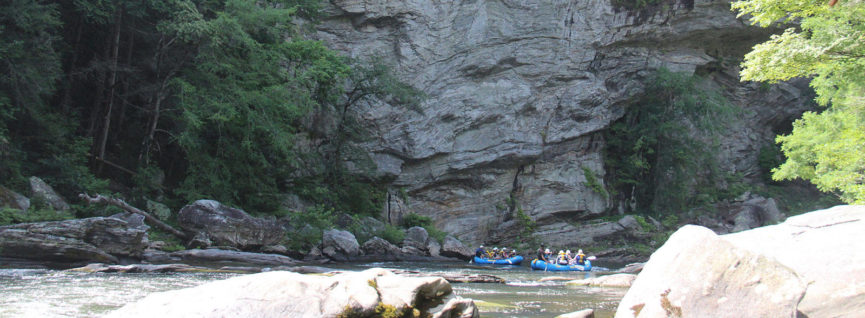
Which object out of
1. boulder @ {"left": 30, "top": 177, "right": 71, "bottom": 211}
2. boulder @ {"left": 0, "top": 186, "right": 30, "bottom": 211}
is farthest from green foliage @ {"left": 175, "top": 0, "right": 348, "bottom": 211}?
boulder @ {"left": 0, "top": 186, "right": 30, "bottom": 211}

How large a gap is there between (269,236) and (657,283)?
14.4 metres

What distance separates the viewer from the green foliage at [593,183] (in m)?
29.7

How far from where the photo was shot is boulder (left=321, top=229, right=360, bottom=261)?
18.7 metres

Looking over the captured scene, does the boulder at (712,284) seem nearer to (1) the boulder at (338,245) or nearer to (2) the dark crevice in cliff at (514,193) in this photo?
(1) the boulder at (338,245)

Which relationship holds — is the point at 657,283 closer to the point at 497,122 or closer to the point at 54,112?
the point at 54,112

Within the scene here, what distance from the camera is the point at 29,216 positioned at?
45.0 ft

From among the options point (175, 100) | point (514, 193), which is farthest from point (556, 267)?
point (175, 100)

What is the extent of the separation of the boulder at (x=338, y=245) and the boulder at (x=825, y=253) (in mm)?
13842

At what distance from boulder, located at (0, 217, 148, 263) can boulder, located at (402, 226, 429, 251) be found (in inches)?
394

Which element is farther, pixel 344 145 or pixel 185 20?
pixel 344 145

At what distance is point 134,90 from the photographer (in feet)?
68.9

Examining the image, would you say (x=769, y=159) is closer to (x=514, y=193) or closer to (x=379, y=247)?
(x=514, y=193)

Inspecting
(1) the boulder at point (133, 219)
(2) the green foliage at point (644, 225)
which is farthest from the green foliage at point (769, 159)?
(1) the boulder at point (133, 219)

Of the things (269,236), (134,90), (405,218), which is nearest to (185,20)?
(134,90)
